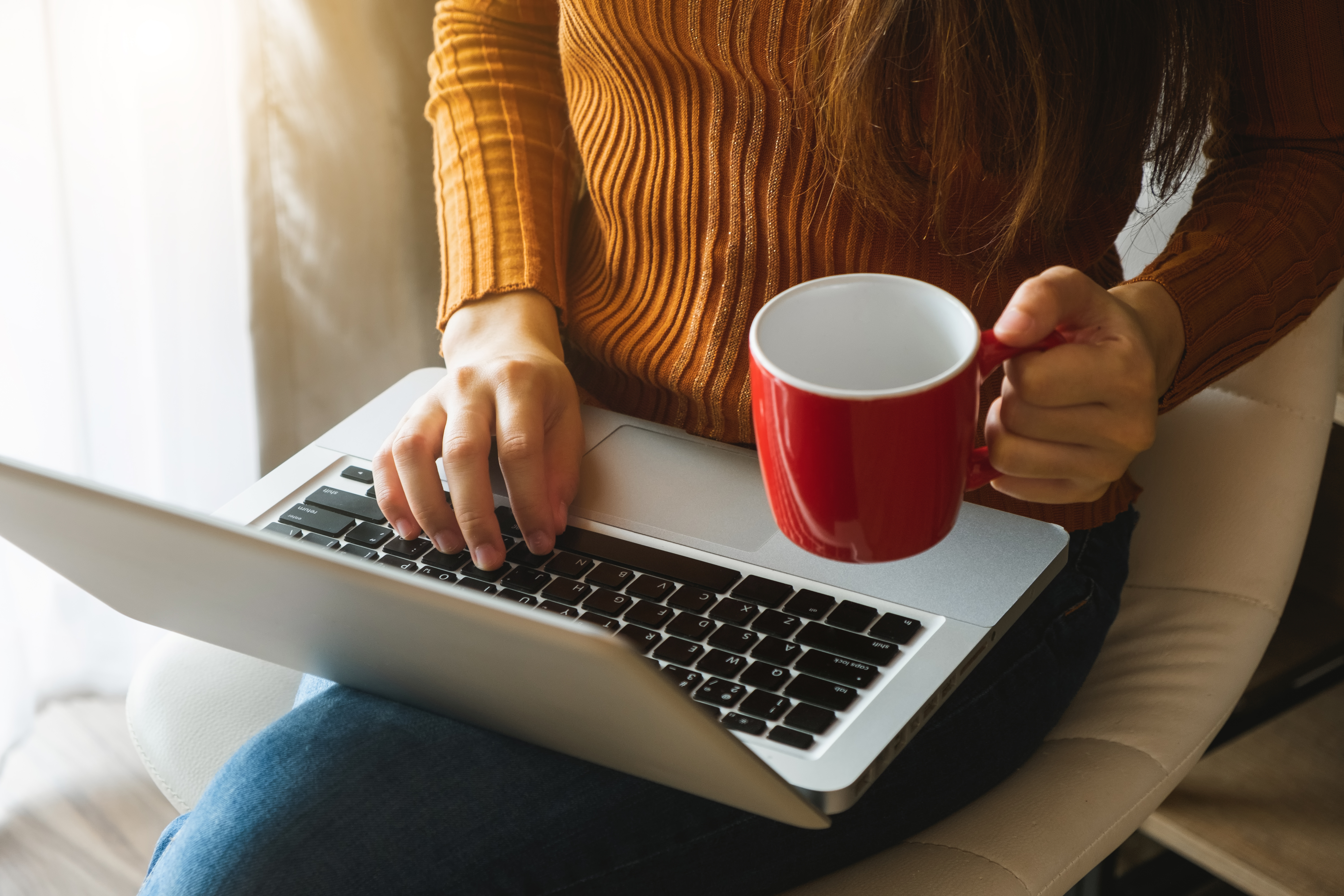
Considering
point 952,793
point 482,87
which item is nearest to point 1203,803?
point 952,793

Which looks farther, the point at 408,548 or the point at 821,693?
the point at 408,548

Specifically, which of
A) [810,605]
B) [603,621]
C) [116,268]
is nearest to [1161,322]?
[810,605]

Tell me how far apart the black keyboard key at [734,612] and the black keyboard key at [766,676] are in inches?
1.3

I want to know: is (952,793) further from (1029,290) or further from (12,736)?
(12,736)

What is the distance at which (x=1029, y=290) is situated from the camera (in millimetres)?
512

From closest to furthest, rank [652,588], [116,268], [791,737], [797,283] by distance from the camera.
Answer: [791,737] → [652,588] → [797,283] → [116,268]

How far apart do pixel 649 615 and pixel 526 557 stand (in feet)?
0.29

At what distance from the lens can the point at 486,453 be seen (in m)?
0.69

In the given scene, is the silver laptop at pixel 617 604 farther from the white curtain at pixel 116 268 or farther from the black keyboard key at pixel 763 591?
the white curtain at pixel 116 268

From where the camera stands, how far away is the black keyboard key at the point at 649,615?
0.65 m

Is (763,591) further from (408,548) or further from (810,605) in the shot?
(408,548)

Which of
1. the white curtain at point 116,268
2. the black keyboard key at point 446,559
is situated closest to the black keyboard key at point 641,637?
the black keyboard key at point 446,559

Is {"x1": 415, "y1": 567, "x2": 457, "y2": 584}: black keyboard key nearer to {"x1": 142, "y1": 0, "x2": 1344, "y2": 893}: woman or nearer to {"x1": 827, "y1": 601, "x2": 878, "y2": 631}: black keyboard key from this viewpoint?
{"x1": 142, "y1": 0, "x2": 1344, "y2": 893}: woman

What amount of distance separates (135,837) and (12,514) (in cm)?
99
